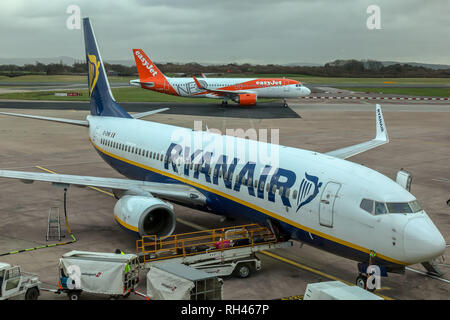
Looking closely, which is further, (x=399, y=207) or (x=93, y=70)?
(x=93, y=70)

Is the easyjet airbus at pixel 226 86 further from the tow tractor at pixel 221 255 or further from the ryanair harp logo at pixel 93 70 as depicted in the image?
the tow tractor at pixel 221 255

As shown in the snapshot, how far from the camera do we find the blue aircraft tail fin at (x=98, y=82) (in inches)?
1266

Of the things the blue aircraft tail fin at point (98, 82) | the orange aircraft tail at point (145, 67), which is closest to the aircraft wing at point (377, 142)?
the blue aircraft tail fin at point (98, 82)

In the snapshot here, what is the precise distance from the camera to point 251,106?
83.9 meters

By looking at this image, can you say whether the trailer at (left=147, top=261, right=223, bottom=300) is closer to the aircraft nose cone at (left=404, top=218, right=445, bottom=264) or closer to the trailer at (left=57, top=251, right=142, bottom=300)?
the trailer at (left=57, top=251, right=142, bottom=300)

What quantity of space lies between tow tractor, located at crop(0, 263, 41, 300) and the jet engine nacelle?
16.2 feet

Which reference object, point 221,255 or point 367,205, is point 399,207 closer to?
point 367,205

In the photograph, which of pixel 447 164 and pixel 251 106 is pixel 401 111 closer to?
pixel 251 106

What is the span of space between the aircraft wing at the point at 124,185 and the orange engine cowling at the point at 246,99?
192 ft

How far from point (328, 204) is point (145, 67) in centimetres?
7002

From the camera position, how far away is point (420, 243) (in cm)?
1521

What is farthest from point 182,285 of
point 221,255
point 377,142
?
point 377,142
